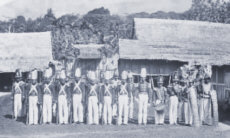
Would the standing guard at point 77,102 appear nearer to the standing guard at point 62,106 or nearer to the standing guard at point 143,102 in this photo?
the standing guard at point 62,106

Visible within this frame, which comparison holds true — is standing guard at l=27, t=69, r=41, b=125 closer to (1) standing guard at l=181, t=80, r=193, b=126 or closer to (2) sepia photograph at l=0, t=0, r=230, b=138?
(2) sepia photograph at l=0, t=0, r=230, b=138

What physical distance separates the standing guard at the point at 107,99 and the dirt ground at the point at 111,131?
17.9 inches

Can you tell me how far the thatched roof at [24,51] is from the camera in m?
23.0

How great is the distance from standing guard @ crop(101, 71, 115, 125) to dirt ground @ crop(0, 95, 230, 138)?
0.45 metres

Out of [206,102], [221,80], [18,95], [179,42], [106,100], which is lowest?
[206,102]

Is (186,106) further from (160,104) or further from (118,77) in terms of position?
(118,77)

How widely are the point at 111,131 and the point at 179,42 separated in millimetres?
12288

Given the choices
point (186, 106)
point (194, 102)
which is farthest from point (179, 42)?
point (194, 102)

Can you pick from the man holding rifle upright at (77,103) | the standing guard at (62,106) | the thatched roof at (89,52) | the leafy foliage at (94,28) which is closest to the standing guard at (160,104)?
the man holding rifle upright at (77,103)

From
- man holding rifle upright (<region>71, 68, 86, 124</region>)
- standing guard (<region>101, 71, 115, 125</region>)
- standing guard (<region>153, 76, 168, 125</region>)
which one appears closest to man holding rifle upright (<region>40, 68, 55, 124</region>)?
man holding rifle upright (<region>71, 68, 86, 124</region>)

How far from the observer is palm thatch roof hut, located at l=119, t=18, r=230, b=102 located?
20.2 metres

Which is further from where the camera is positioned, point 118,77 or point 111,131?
point 118,77

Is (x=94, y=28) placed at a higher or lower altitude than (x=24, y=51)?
higher

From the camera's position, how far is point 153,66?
21094 millimetres
